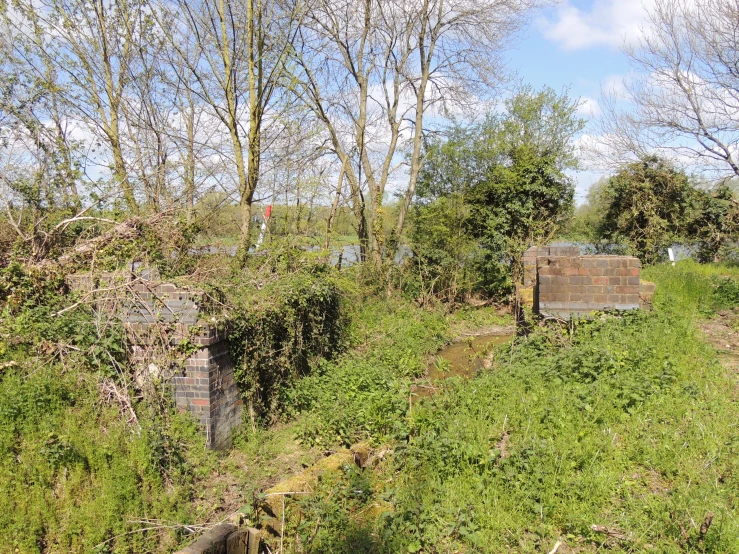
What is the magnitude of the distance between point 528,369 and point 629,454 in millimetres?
1781

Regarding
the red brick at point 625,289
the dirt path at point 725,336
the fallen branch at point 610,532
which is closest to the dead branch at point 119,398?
the fallen branch at point 610,532

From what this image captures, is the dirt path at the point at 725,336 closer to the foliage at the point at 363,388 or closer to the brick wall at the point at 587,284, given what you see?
the brick wall at the point at 587,284

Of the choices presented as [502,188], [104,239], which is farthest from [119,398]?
[502,188]

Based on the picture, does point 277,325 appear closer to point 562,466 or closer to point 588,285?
point 562,466

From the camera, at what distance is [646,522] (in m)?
3.30

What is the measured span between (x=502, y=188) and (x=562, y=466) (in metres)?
11.9

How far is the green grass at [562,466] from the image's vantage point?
3.38m

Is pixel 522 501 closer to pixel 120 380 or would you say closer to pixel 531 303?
pixel 120 380

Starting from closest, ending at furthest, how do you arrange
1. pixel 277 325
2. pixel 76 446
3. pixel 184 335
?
pixel 76 446, pixel 184 335, pixel 277 325

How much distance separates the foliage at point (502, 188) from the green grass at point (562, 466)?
28.3ft

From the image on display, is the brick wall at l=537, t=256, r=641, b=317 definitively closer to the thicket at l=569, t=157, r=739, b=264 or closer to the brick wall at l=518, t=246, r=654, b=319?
the brick wall at l=518, t=246, r=654, b=319

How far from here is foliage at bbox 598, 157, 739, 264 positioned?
1584 cm

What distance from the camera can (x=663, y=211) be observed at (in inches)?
650

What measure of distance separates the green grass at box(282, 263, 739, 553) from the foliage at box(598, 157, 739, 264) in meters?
12.5
